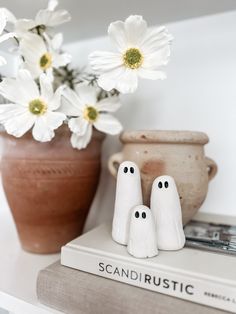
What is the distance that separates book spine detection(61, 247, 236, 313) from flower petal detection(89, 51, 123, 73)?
27cm

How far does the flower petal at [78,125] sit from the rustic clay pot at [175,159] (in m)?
0.08

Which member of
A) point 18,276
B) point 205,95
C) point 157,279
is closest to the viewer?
point 157,279

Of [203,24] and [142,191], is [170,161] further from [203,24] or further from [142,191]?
[203,24]

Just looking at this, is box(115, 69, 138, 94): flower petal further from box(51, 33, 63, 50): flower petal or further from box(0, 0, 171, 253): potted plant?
box(51, 33, 63, 50): flower petal

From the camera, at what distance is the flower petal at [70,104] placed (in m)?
0.45

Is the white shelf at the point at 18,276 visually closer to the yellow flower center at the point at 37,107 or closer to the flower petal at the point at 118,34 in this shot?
the yellow flower center at the point at 37,107

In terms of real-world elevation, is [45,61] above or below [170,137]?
above

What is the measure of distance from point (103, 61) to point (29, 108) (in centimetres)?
14

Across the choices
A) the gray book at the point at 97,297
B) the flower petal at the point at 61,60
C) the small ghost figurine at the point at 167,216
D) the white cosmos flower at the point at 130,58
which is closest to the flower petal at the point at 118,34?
the white cosmos flower at the point at 130,58

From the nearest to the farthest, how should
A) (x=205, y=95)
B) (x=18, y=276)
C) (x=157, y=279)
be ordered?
(x=157, y=279) → (x=18, y=276) → (x=205, y=95)

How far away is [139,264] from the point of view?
328 millimetres

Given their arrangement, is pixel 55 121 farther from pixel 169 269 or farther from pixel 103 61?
pixel 169 269

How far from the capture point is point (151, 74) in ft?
1.32

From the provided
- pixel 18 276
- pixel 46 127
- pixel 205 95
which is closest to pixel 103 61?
pixel 46 127
